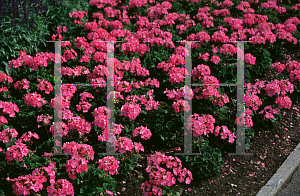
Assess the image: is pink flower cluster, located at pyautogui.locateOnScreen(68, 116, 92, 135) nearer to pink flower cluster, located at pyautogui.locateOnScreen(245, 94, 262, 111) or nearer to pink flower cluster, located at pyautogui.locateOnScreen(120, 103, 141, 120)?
pink flower cluster, located at pyautogui.locateOnScreen(120, 103, 141, 120)

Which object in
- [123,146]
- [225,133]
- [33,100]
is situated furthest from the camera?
[33,100]

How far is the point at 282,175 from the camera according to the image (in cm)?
485

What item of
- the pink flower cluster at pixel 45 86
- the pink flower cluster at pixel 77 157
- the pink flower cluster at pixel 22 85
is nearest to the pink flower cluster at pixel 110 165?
the pink flower cluster at pixel 77 157

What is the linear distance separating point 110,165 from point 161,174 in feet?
2.23

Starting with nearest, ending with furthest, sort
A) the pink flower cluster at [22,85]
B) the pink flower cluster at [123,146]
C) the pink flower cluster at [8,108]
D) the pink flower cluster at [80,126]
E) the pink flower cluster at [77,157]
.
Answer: the pink flower cluster at [77,157] → the pink flower cluster at [123,146] → the pink flower cluster at [80,126] → the pink flower cluster at [8,108] → the pink flower cluster at [22,85]

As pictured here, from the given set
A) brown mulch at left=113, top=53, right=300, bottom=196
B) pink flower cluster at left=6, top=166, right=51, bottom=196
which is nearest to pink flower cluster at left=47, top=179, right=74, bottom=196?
pink flower cluster at left=6, top=166, right=51, bottom=196

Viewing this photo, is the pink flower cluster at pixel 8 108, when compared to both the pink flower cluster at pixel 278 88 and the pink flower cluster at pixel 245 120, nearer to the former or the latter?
the pink flower cluster at pixel 245 120

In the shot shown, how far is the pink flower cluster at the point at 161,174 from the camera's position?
4.17 metres

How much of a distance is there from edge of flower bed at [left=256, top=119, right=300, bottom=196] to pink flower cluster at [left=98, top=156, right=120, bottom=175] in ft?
6.56

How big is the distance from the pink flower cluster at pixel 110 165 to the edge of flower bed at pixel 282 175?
1998 millimetres

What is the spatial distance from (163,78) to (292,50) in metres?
3.70

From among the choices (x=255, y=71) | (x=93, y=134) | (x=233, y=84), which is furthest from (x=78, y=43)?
(x=255, y=71)

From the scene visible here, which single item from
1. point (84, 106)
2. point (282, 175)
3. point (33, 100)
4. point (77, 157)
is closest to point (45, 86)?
point (33, 100)

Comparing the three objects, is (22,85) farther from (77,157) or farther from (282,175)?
(282,175)
